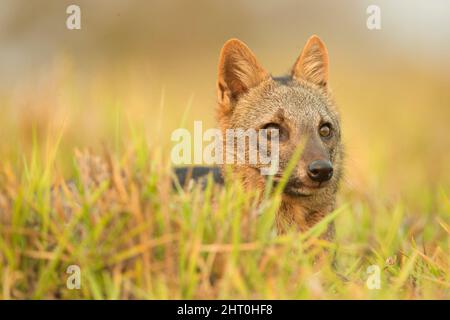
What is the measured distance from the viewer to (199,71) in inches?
524

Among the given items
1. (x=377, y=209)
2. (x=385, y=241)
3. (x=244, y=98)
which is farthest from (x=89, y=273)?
(x=377, y=209)

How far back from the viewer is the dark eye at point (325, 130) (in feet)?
19.6

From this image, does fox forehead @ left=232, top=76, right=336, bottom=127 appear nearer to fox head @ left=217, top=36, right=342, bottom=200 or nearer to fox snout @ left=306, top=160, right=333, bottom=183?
fox head @ left=217, top=36, right=342, bottom=200

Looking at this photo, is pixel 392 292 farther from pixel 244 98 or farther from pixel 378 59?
pixel 378 59

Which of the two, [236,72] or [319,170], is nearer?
[319,170]

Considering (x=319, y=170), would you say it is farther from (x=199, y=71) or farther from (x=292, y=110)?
(x=199, y=71)

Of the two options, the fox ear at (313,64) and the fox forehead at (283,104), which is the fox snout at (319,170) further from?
the fox ear at (313,64)

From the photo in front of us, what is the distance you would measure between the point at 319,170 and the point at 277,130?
27.3 inches

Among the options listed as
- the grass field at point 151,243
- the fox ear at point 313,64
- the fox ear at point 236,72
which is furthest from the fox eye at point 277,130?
the fox ear at point 313,64

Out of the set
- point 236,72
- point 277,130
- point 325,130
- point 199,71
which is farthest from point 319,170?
point 199,71

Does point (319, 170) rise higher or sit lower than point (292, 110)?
lower

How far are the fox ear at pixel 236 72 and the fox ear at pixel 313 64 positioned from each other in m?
0.33

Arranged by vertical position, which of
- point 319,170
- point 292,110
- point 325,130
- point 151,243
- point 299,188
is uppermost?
point 292,110
